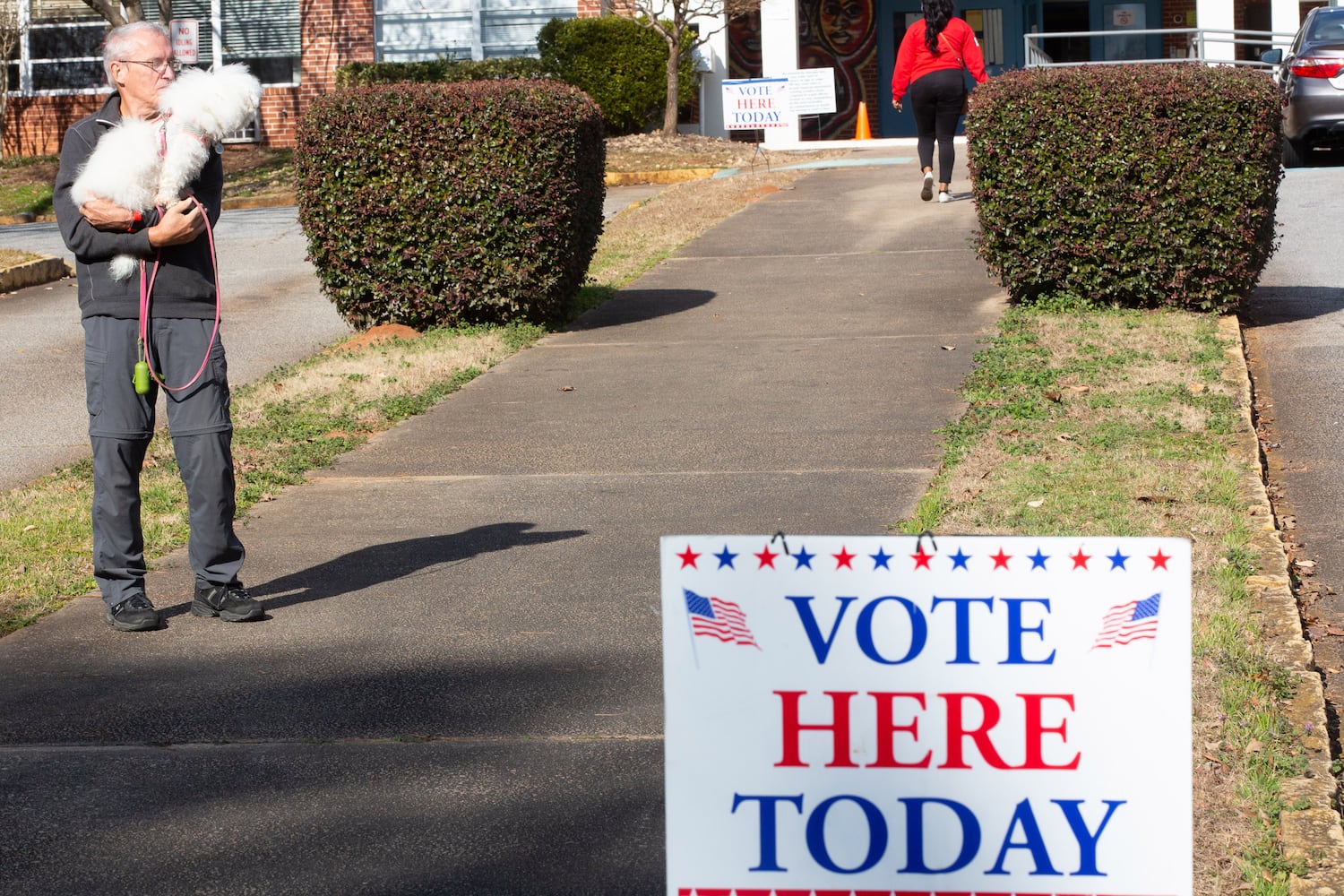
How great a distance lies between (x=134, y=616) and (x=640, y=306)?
23.7ft

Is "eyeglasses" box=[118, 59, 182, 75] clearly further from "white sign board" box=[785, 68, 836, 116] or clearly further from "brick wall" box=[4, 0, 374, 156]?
"brick wall" box=[4, 0, 374, 156]

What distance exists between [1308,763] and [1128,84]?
719 centimetres

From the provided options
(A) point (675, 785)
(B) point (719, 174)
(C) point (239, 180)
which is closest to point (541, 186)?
(A) point (675, 785)

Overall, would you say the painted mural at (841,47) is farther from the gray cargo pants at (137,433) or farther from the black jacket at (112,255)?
the gray cargo pants at (137,433)

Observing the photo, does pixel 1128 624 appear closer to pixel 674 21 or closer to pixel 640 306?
pixel 640 306

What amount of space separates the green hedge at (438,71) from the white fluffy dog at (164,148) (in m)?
20.0

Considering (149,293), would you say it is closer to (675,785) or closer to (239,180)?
(675,785)

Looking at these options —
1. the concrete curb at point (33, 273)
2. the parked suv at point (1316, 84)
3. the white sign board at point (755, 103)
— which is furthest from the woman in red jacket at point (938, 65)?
the concrete curb at point (33, 273)

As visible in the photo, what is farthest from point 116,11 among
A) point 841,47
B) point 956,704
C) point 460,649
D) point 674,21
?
point 956,704

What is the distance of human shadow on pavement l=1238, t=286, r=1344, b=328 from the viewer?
1114 centimetres

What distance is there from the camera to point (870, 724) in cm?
→ 275

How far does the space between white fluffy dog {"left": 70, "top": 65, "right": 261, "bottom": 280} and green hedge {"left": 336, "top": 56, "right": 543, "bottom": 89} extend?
1995 centimetres

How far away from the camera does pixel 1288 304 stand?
11.7 m

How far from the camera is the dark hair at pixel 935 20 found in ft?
49.0
